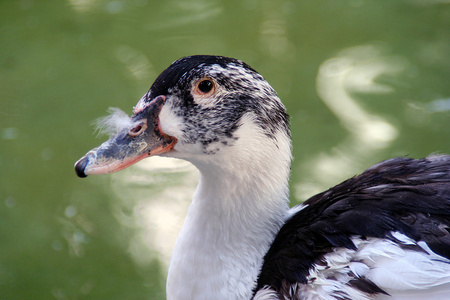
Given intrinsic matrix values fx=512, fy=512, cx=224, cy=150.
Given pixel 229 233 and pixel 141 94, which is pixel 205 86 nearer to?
pixel 229 233

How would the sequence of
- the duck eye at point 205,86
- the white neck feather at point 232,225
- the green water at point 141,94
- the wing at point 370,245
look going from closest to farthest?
the wing at point 370,245, the duck eye at point 205,86, the white neck feather at point 232,225, the green water at point 141,94

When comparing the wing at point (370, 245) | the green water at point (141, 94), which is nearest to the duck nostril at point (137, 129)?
the wing at point (370, 245)

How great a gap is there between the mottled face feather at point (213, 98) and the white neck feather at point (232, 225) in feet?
0.40

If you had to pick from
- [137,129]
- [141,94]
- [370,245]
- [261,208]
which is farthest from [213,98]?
[141,94]

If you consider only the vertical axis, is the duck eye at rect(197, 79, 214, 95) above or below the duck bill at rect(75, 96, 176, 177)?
above

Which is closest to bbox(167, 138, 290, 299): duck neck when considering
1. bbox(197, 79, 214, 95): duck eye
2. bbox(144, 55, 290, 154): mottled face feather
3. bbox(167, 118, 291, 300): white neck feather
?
bbox(167, 118, 291, 300): white neck feather

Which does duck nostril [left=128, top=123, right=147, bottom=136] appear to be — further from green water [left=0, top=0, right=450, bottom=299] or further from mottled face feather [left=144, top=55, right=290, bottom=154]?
green water [left=0, top=0, right=450, bottom=299]

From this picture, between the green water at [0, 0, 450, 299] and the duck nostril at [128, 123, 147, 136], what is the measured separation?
1196 mm

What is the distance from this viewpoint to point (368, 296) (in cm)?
170

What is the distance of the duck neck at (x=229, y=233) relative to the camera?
1.91m

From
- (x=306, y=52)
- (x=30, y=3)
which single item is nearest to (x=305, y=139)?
(x=306, y=52)

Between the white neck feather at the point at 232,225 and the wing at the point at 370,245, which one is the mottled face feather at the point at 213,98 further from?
the wing at the point at 370,245

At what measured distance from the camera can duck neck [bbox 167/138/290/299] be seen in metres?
1.91

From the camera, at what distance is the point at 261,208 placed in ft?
6.42
